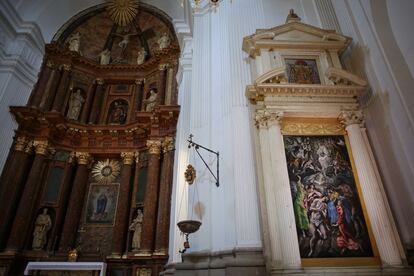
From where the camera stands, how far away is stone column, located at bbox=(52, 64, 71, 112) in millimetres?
11028

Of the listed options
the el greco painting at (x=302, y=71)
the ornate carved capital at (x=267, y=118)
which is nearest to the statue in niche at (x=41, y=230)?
the ornate carved capital at (x=267, y=118)

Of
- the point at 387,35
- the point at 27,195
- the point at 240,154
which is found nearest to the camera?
the point at 240,154

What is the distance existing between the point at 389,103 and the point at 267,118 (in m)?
2.27

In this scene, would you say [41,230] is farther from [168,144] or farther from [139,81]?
[139,81]

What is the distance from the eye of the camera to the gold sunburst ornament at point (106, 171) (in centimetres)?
1052

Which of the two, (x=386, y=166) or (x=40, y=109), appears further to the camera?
(x=40, y=109)

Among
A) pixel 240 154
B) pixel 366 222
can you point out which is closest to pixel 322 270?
pixel 366 222

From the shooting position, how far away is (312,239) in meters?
4.92

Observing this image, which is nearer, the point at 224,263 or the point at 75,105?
the point at 224,263

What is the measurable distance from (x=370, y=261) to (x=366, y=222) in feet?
2.10

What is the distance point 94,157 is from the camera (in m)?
10.9

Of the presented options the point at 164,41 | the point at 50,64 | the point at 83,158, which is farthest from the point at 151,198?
the point at 50,64

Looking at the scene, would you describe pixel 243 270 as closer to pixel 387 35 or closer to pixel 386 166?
pixel 386 166

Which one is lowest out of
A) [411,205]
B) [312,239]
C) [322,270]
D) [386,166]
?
[322,270]
